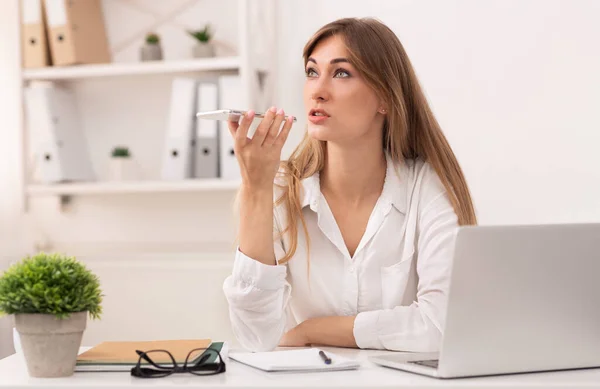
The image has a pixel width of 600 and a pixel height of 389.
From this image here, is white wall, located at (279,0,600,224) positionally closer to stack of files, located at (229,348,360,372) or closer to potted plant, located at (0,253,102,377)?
stack of files, located at (229,348,360,372)

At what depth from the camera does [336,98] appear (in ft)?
5.94

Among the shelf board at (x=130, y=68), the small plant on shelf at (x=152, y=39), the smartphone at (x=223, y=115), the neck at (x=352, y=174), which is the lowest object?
the neck at (x=352, y=174)

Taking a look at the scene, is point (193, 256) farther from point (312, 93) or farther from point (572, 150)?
point (572, 150)

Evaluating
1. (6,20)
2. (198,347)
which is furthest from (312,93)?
(6,20)

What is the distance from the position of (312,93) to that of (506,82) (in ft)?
3.42

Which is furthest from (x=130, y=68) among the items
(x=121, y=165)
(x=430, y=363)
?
(x=430, y=363)

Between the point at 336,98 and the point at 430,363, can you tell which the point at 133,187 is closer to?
the point at 336,98

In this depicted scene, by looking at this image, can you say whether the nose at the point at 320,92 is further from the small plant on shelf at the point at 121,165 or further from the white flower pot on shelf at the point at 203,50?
the small plant on shelf at the point at 121,165

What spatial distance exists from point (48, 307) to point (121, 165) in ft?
A: 5.34

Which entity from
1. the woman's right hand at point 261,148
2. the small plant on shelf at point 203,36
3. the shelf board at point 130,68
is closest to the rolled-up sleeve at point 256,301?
the woman's right hand at point 261,148

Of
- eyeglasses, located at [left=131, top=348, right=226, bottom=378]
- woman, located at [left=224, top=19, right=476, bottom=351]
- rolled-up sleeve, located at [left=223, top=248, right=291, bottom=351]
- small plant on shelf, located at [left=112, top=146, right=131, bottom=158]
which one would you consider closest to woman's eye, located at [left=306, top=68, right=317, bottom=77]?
woman, located at [left=224, top=19, right=476, bottom=351]

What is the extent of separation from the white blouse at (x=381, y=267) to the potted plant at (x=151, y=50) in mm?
1030

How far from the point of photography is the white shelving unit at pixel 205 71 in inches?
99.4

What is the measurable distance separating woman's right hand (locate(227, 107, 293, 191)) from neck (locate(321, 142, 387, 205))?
0.43 metres
